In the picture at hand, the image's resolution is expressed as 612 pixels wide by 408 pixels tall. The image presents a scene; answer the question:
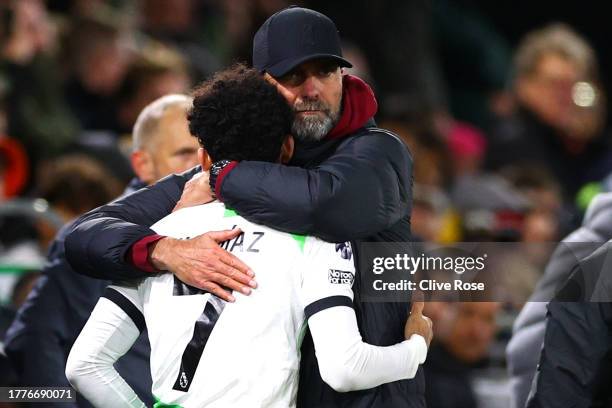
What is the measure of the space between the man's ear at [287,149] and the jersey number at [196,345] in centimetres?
43

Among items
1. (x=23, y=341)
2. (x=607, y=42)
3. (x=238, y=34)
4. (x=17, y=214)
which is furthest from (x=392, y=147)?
(x=607, y=42)

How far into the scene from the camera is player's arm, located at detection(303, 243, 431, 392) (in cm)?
326

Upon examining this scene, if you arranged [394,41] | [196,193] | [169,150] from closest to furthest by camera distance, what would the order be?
[196,193] → [169,150] → [394,41]

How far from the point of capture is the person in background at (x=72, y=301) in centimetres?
436

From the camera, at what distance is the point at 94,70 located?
8203mm

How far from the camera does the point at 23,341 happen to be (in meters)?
4.54

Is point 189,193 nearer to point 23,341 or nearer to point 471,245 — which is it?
point 471,245

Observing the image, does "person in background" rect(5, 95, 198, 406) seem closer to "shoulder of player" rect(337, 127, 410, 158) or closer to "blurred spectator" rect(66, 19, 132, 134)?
"shoulder of player" rect(337, 127, 410, 158)

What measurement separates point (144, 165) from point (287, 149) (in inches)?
58.1

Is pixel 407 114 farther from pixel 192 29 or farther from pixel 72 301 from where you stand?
pixel 72 301

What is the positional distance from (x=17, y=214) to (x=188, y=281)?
297cm

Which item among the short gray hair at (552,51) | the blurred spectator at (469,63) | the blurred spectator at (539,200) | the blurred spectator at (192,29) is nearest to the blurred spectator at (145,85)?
the blurred spectator at (192,29)

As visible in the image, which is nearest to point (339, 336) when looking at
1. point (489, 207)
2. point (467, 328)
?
point (467, 328)

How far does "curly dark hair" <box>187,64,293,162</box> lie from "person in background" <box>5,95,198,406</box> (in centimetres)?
87
